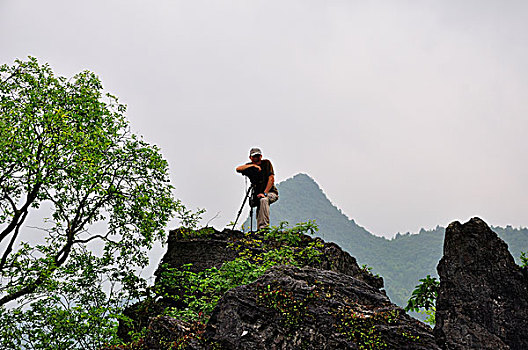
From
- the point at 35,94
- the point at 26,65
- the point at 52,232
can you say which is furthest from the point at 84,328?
the point at 26,65

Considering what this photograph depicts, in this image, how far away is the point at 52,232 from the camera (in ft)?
40.0

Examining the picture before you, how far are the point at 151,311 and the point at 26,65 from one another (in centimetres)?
729

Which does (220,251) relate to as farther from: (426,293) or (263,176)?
(426,293)

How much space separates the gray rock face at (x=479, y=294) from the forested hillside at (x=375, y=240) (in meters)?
68.1

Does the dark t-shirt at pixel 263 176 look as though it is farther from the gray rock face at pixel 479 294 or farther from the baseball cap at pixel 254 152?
the gray rock face at pixel 479 294

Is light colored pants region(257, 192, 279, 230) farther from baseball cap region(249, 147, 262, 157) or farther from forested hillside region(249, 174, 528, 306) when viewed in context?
forested hillside region(249, 174, 528, 306)

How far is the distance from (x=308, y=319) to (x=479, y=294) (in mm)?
2276

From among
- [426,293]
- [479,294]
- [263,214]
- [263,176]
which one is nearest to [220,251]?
[263,214]

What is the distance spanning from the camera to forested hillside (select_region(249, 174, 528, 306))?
8413 centimetres

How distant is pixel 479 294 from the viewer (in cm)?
575

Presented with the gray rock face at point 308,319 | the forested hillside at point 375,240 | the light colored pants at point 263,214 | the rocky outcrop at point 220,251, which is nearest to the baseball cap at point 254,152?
the light colored pants at point 263,214

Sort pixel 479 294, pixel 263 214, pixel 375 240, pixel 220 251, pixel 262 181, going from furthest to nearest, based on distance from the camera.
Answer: pixel 375 240 → pixel 262 181 → pixel 263 214 → pixel 220 251 → pixel 479 294

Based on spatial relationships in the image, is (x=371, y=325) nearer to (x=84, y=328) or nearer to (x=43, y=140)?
(x=84, y=328)

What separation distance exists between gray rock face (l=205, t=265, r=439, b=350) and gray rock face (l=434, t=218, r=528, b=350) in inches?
17.8
